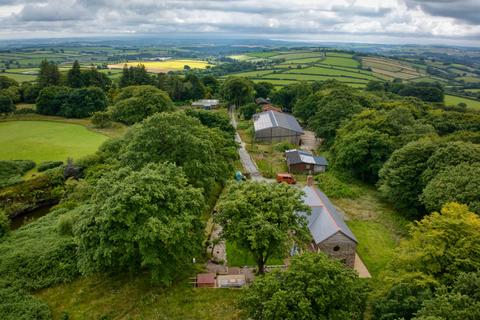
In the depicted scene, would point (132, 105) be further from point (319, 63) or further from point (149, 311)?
point (319, 63)

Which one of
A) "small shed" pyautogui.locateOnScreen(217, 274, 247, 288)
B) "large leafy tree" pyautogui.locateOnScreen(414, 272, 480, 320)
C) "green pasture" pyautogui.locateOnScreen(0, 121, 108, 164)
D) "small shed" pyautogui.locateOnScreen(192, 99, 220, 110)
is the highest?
"small shed" pyautogui.locateOnScreen(192, 99, 220, 110)

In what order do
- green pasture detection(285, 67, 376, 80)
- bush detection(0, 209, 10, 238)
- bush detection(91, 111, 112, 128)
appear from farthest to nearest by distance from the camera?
1. green pasture detection(285, 67, 376, 80)
2. bush detection(91, 111, 112, 128)
3. bush detection(0, 209, 10, 238)

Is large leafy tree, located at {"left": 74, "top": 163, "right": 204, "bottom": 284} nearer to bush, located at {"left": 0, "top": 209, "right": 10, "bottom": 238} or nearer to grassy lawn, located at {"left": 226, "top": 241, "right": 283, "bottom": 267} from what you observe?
grassy lawn, located at {"left": 226, "top": 241, "right": 283, "bottom": 267}

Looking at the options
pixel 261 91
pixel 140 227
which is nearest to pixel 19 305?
pixel 140 227

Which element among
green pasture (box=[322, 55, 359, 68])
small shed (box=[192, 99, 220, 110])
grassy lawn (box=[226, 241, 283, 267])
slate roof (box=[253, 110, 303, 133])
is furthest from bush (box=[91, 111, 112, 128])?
green pasture (box=[322, 55, 359, 68])

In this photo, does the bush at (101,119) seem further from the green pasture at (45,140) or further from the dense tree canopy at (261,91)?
the dense tree canopy at (261,91)

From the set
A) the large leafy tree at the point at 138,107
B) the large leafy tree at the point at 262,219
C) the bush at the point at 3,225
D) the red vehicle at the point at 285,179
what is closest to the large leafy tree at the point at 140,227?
the large leafy tree at the point at 262,219
